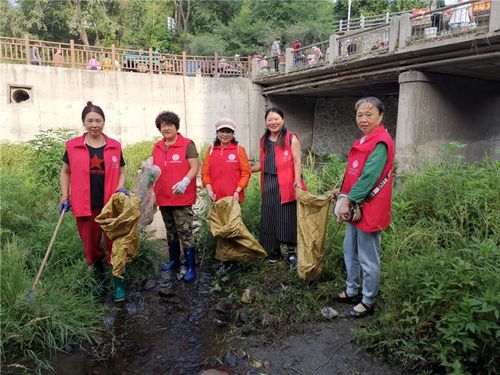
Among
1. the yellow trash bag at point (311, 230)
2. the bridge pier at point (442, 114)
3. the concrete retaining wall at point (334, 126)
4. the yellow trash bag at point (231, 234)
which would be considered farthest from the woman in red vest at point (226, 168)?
the concrete retaining wall at point (334, 126)

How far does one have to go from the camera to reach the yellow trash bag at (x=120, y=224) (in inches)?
119

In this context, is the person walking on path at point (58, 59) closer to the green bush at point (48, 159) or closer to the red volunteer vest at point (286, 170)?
the green bush at point (48, 159)

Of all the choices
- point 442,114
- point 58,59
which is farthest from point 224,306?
point 58,59

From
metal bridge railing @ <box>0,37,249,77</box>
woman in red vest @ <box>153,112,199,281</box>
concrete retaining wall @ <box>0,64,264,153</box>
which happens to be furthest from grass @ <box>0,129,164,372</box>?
metal bridge railing @ <box>0,37,249,77</box>

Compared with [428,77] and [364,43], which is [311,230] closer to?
[428,77]

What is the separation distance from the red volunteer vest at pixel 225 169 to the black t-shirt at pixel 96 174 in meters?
1.10

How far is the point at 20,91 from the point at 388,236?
39.2 ft

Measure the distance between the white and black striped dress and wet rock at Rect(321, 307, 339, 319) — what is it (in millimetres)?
913

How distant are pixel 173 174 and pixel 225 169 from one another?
0.52m

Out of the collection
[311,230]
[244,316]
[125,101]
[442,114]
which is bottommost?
[244,316]

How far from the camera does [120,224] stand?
3084mm

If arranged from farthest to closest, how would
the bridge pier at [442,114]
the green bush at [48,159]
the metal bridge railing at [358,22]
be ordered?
the metal bridge railing at [358,22] < the bridge pier at [442,114] < the green bush at [48,159]

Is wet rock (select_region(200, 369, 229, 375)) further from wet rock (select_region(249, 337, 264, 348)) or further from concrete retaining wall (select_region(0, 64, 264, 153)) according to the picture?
concrete retaining wall (select_region(0, 64, 264, 153))

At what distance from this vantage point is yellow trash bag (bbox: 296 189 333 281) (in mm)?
3184
